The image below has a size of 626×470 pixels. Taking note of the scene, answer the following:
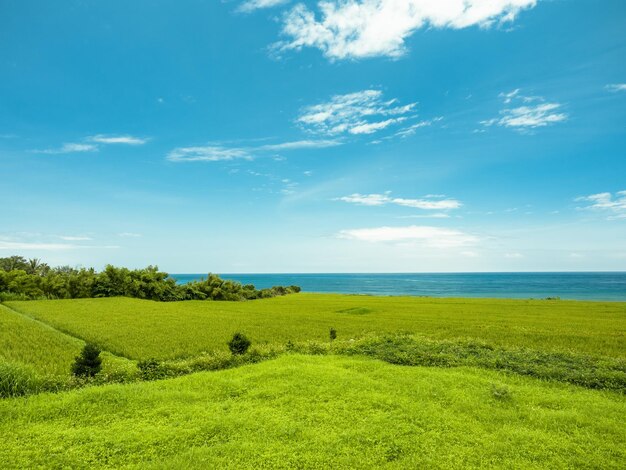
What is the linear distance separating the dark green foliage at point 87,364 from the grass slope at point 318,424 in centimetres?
181

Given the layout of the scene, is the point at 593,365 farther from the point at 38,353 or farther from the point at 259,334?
the point at 38,353

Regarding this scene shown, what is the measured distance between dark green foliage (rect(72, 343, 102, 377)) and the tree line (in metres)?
41.9

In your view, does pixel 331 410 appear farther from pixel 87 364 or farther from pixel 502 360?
pixel 87 364

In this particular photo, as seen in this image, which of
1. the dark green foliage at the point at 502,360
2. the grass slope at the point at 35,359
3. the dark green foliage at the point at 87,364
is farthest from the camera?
the dark green foliage at the point at 87,364

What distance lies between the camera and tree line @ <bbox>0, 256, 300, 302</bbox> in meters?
46.0

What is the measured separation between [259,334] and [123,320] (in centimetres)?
1240

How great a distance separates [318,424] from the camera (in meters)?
8.32

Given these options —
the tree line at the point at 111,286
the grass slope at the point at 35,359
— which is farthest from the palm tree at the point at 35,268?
the grass slope at the point at 35,359

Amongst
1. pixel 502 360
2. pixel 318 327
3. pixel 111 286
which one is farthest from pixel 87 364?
pixel 111 286

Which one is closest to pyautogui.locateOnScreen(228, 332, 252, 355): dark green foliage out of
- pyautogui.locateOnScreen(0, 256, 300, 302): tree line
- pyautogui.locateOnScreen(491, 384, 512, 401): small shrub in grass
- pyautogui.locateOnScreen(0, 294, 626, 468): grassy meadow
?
pyautogui.locateOnScreen(0, 294, 626, 468): grassy meadow

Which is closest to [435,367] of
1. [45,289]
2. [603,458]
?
[603,458]

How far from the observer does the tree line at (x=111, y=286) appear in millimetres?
46044

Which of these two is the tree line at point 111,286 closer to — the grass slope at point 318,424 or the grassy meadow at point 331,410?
the grassy meadow at point 331,410

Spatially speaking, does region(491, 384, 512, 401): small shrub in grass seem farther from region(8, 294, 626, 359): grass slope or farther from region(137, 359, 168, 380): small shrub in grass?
region(137, 359, 168, 380): small shrub in grass
